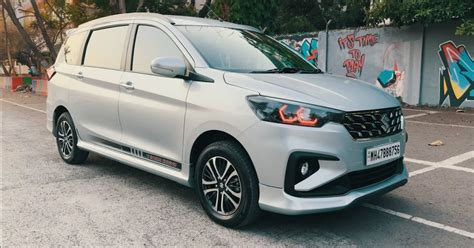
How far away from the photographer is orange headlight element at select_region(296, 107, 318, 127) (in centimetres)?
346

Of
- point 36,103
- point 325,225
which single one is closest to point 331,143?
point 325,225

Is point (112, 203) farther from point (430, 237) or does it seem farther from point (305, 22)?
point (305, 22)

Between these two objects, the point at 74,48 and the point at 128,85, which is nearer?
the point at 128,85

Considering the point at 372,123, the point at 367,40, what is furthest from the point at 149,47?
the point at 367,40

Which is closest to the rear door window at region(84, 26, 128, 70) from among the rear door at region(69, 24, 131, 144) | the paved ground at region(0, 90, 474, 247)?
the rear door at region(69, 24, 131, 144)

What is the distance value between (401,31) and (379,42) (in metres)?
0.73

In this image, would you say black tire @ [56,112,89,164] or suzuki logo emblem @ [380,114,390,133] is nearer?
suzuki logo emblem @ [380,114,390,133]

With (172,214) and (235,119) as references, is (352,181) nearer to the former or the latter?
(235,119)

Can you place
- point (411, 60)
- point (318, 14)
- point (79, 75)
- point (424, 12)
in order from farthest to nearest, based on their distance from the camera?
point (318, 14), point (411, 60), point (424, 12), point (79, 75)

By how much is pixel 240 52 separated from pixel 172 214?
5.55ft

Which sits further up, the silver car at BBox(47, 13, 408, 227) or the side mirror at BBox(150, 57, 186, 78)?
the side mirror at BBox(150, 57, 186, 78)

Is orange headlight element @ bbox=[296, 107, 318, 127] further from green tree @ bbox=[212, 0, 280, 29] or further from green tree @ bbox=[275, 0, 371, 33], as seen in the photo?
green tree @ bbox=[275, 0, 371, 33]

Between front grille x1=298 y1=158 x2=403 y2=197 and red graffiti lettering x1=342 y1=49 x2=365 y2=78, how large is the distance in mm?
10640

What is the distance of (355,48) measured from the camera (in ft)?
46.7
